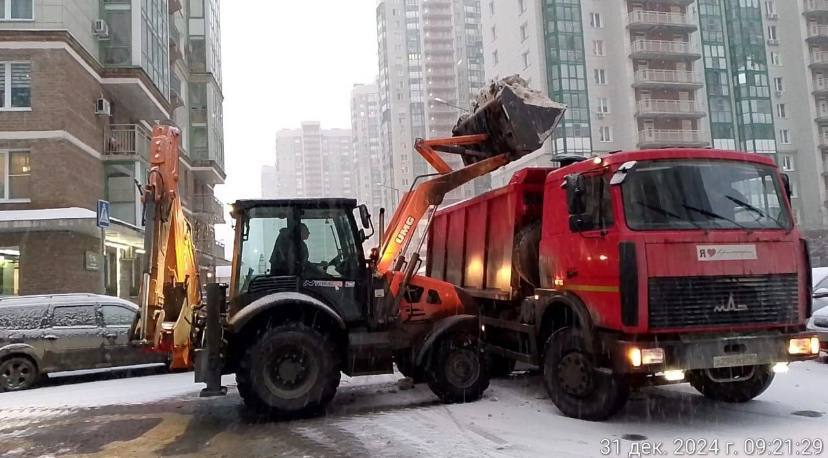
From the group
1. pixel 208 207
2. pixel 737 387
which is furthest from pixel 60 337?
pixel 208 207

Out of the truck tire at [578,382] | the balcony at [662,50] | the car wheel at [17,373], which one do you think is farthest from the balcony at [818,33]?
the car wheel at [17,373]

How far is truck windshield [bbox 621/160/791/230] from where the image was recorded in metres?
6.07

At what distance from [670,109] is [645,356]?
48.2m

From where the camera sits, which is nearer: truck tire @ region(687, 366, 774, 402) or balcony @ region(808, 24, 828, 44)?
truck tire @ region(687, 366, 774, 402)

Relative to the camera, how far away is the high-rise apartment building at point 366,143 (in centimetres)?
12288

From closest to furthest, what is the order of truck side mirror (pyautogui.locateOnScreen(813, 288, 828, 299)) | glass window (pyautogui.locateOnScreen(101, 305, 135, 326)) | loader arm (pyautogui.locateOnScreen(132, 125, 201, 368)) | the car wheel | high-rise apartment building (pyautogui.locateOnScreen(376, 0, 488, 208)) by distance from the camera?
loader arm (pyautogui.locateOnScreen(132, 125, 201, 368)) < the car wheel < truck side mirror (pyautogui.locateOnScreen(813, 288, 828, 299)) < glass window (pyautogui.locateOnScreen(101, 305, 135, 326)) < high-rise apartment building (pyautogui.locateOnScreen(376, 0, 488, 208))

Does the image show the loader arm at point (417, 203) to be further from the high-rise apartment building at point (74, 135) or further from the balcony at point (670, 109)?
the balcony at point (670, 109)

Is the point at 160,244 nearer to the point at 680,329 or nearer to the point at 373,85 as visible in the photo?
the point at 680,329

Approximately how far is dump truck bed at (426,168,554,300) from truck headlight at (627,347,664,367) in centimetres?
242

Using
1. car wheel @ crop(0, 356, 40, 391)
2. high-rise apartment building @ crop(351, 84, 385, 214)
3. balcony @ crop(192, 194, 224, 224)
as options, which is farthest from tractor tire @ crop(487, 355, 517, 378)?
high-rise apartment building @ crop(351, 84, 385, 214)

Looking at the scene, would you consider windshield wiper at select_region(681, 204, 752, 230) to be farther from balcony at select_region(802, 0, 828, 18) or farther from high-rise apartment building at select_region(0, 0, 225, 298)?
balcony at select_region(802, 0, 828, 18)

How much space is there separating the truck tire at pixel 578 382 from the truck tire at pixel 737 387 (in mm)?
1148

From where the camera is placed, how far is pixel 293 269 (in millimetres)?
7496

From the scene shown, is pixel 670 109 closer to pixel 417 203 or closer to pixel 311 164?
pixel 417 203
